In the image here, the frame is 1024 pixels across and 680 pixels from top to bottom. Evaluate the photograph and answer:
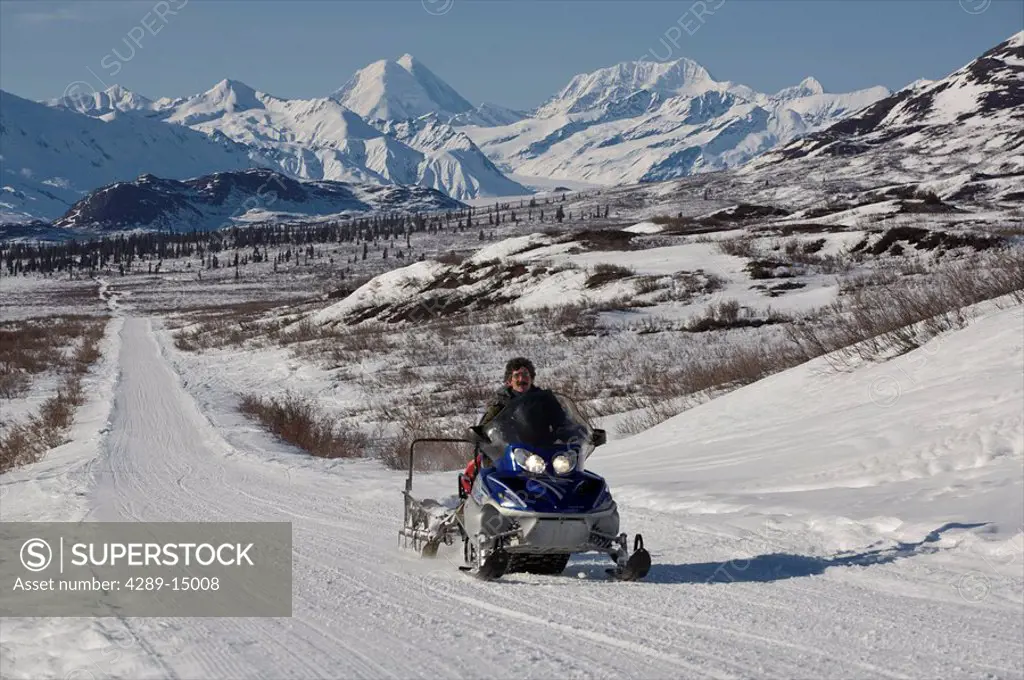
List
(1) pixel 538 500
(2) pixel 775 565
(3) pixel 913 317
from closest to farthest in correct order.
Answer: (1) pixel 538 500, (2) pixel 775 565, (3) pixel 913 317

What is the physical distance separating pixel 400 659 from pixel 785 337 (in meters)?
21.5

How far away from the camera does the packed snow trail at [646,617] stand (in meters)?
5.50

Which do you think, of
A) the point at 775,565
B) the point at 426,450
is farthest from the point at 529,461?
the point at 426,450

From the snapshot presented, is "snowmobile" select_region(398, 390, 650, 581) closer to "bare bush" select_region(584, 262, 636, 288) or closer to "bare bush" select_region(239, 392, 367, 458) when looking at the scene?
"bare bush" select_region(239, 392, 367, 458)

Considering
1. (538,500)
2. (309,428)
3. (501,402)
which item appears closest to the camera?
(538,500)

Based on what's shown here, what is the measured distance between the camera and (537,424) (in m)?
7.62

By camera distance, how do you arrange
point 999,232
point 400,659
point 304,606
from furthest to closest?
1. point 999,232
2. point 304,606
3. point 400,659

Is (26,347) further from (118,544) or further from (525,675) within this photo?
(525,675)

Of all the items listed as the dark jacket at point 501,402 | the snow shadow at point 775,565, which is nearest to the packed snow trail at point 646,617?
the snow shadow at point 775,565

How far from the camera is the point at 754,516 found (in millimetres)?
9625

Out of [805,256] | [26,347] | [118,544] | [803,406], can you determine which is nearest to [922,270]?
[805,256]

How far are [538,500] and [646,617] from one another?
1300mm

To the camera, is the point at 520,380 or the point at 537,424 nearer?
the point at 537,424

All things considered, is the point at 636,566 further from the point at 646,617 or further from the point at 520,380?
the point at 520,380
